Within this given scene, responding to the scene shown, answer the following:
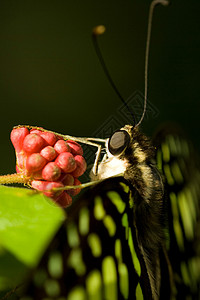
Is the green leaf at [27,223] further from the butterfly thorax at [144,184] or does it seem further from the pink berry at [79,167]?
the butterfly thorax at [144,184]

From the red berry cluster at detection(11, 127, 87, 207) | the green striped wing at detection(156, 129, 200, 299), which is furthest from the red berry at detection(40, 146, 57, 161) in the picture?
the green striped wing at detection(156, 129, 200, 299)

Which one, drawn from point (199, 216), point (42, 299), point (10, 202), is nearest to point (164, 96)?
point (199, 216)

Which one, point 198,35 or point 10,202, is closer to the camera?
point 10,202

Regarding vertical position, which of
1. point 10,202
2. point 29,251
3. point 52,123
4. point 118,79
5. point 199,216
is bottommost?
point 199,216

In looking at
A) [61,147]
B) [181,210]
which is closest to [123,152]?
[61,147]

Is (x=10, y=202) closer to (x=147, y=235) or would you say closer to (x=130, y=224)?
(x=130, y=224)

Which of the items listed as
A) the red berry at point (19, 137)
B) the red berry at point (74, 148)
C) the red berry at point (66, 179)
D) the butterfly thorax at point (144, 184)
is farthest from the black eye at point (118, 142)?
the red berry at point (19, 137)

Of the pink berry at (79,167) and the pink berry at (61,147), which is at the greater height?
the pink berry at (61,147)
